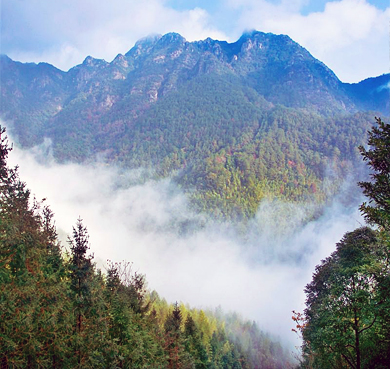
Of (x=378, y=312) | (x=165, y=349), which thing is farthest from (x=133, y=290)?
(x=378, y=312)

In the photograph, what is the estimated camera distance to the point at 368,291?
18391 mm

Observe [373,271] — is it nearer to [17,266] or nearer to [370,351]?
[370,351]

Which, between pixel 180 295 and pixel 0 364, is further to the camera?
pixel 180 295

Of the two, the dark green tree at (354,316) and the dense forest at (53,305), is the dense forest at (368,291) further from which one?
the dense forest at (53,305)

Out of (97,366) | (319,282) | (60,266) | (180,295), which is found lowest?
(97,366)

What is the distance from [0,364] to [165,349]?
82.5 feet

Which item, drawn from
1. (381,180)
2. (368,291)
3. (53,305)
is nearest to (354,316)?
(368,291)

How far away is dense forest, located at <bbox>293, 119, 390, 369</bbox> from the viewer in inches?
589

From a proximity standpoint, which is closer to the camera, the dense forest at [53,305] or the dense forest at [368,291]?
the dense forest at [53,305]

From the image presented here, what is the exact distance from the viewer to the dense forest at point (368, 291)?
14961 millimetres

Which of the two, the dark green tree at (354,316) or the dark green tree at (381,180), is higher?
the dark green tree at (381,180)

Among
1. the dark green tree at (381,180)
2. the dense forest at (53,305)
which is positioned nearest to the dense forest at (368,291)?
the dark green tree at (381,180)

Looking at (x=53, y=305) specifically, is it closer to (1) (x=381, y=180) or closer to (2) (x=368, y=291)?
(1) (x=381, y=180)

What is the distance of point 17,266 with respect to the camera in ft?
57.7
